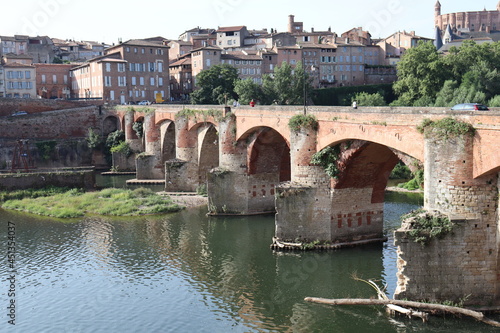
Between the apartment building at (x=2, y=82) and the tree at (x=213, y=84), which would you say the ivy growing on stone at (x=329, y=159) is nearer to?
the tree at (x=213, y=84)

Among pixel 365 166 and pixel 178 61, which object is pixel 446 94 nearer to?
pixel 365 166

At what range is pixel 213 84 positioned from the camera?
72125 mm

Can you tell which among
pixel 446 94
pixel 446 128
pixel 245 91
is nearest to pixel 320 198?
pixel 446 128

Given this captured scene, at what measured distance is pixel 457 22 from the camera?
130 meters

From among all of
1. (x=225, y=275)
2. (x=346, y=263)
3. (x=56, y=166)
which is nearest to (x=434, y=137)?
(x=346, y=263)

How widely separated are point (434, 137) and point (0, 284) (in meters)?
17.2

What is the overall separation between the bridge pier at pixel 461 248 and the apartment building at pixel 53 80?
223ft

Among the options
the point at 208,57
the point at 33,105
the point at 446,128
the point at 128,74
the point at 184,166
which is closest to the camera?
the point at 446,128

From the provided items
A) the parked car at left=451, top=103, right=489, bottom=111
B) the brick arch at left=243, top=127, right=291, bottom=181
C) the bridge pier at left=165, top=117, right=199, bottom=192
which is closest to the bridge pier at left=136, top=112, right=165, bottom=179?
the bridge pier at left=165, top=117, right=199, bottom=192

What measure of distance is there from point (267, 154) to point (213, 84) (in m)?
37.5

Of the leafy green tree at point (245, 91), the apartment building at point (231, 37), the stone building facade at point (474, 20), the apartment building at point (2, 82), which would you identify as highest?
the stone building facade at point (474, 20)

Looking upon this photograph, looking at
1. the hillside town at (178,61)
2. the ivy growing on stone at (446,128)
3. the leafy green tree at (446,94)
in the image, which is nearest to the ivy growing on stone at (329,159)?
the ivy growing on stone at (446,128)

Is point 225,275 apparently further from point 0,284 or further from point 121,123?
point 121,123

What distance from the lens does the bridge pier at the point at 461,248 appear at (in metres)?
18.7
